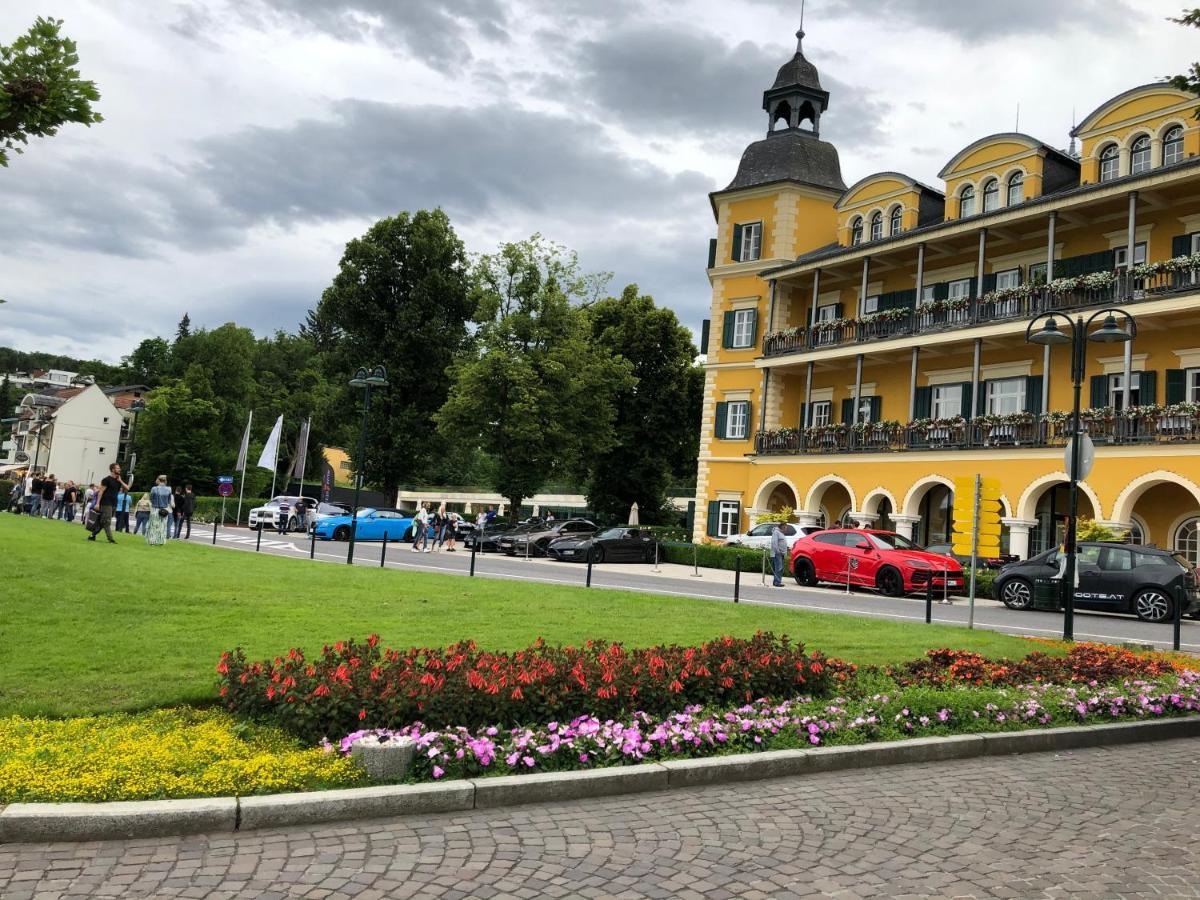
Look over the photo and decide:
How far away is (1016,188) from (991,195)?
3.28 ft

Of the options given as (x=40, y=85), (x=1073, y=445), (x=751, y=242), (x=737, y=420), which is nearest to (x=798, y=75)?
(x=751, y=242)

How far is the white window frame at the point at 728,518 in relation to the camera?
3816cm

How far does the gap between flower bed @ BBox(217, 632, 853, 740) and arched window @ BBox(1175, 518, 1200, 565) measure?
23.2 m

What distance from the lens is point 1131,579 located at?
19281 mm

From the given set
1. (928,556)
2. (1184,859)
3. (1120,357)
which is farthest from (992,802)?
(1120,357)

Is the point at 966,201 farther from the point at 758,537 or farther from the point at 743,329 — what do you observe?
the point at 758,537

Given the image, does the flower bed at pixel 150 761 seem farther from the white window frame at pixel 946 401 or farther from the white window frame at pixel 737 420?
the white window frame at pixel 737 420

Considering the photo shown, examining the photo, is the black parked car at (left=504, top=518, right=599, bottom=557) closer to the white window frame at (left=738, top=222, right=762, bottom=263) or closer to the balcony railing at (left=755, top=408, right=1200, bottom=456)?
the balcony railing at (left=755, top=408, right=1200, bottom=456)

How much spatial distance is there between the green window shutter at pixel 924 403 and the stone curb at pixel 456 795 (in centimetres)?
2704

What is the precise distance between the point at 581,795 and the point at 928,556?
18753 millimetres

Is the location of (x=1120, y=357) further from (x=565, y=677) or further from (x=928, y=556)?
(x=565, y=677)

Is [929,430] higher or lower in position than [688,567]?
higher

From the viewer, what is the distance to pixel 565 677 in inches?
271

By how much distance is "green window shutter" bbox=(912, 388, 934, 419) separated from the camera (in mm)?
33406
